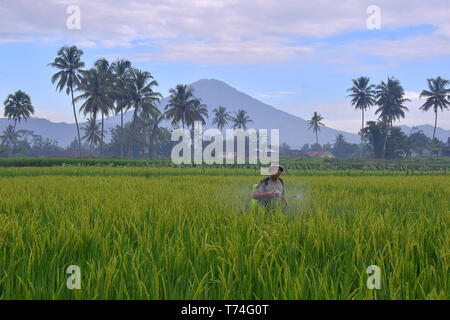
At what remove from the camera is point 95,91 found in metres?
34.5

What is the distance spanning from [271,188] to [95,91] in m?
33.8

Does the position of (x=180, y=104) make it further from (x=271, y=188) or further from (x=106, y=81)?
(x=271, y=188)

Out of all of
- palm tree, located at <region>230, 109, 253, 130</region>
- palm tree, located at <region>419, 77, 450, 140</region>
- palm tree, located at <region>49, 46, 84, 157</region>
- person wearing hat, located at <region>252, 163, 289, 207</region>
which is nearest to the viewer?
person wearing hat, located at <region>252, 163, 289, 207</region>

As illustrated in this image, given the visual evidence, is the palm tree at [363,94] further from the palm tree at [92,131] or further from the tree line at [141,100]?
→ the palm tree at [92,131]

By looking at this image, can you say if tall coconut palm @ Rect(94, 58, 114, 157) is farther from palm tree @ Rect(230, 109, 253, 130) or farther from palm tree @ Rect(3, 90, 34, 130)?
palm tree @ Rect(230, 109, 253, 130)

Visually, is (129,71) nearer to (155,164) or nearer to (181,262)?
(155,164)

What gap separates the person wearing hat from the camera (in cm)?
428

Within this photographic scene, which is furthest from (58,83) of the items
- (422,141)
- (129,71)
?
(422,141)

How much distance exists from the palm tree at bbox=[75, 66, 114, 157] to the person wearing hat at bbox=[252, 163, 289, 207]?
32.6 m

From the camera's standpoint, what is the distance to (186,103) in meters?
41.4

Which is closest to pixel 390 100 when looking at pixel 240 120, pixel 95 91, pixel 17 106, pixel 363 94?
pixel 363 94

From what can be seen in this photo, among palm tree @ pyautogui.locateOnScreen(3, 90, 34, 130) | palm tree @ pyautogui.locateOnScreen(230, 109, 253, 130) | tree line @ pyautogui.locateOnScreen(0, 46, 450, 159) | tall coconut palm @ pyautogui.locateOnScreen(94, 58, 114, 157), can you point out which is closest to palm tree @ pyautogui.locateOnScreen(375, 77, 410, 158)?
tree line @ pyautogui.locateOnScreen(0, 46, 450, 159)

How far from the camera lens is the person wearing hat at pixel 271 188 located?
4277 millimetres
